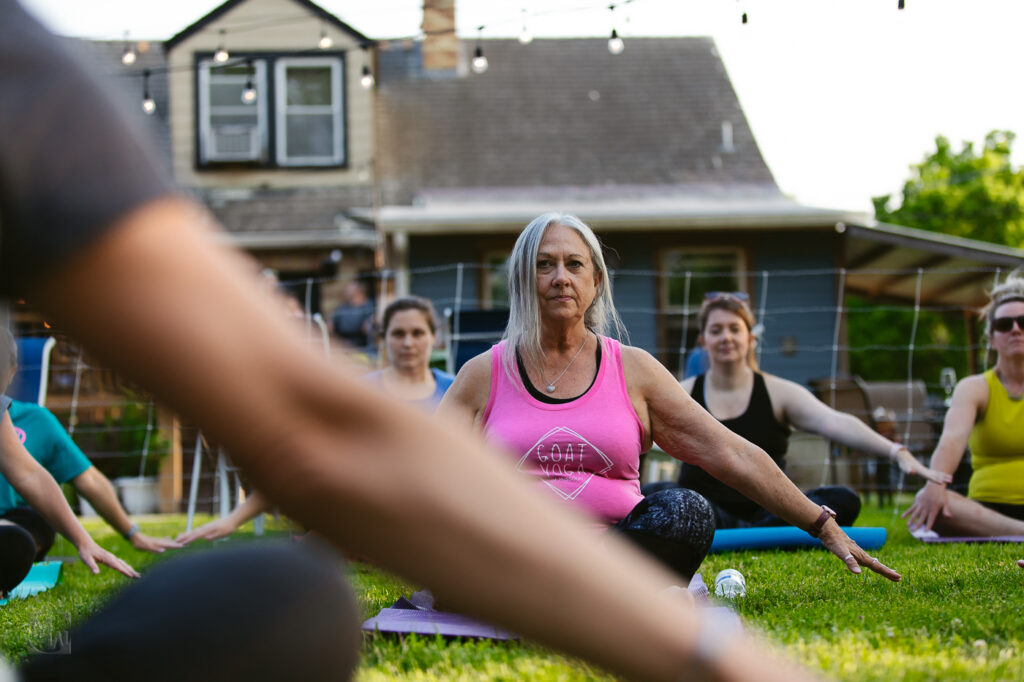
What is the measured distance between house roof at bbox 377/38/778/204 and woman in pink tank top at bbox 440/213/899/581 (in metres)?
10.5

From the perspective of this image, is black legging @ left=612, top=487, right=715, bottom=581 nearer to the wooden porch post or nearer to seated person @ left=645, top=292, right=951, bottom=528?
seated person @ left=645, top=292, right=951, bottom=528

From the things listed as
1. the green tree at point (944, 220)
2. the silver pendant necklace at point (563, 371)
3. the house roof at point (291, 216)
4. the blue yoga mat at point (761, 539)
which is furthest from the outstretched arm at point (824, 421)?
the green tree at point (944, 220)

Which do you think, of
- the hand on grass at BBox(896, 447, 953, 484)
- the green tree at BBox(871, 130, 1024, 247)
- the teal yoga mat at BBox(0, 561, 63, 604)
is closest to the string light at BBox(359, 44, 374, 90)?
the teal yoga mat at BBox(0, 561, 63, 604)

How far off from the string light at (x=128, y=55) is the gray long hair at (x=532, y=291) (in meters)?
11.5

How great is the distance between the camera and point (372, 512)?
1.86 feet

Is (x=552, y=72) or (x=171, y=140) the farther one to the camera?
(x=552, y=72)

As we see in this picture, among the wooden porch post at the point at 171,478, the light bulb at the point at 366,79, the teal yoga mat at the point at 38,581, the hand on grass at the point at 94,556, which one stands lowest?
the wooden porch post at the point at 171,478

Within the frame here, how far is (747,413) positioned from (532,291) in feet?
7.27

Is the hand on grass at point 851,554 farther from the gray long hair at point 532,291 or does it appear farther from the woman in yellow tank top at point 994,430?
the woman in yellow tank top at point 994,430

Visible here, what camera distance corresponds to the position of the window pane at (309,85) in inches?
571

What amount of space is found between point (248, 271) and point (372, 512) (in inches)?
6.3

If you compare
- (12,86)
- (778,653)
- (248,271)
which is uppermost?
(12,86)

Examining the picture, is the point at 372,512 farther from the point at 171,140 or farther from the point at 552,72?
the point at 552,72

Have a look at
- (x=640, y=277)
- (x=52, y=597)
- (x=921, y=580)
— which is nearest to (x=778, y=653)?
(x=921, y=580)
